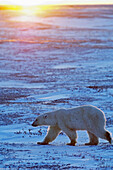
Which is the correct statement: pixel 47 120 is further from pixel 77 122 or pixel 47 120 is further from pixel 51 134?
pixel 77 122

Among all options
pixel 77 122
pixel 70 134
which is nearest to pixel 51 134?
pixel 70 134

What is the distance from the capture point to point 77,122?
8531 millimetres

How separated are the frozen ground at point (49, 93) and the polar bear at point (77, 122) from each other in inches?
12.6

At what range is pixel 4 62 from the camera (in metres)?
28.1

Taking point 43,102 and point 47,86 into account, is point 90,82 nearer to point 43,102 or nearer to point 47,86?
point 47,86

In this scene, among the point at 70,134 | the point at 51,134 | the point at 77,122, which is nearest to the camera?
the point at 77,122

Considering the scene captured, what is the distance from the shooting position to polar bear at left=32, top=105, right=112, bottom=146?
8.30 meters

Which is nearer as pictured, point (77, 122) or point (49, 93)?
point (77, 122)

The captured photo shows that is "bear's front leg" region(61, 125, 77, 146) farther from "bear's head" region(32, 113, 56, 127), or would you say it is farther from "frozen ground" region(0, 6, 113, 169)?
"bear's head" region(32, 113, 56, 127)

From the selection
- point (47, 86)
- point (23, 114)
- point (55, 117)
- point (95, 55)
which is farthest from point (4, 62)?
point (55, 117)

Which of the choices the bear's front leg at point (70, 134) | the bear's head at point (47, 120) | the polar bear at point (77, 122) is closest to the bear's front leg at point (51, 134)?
the polar bear at point (77, 122)

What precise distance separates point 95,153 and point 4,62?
2138 centimetres

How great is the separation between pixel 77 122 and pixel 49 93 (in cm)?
845

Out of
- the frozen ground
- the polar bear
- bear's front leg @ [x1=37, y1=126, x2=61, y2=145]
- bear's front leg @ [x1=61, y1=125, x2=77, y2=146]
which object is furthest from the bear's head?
the frozen ground
